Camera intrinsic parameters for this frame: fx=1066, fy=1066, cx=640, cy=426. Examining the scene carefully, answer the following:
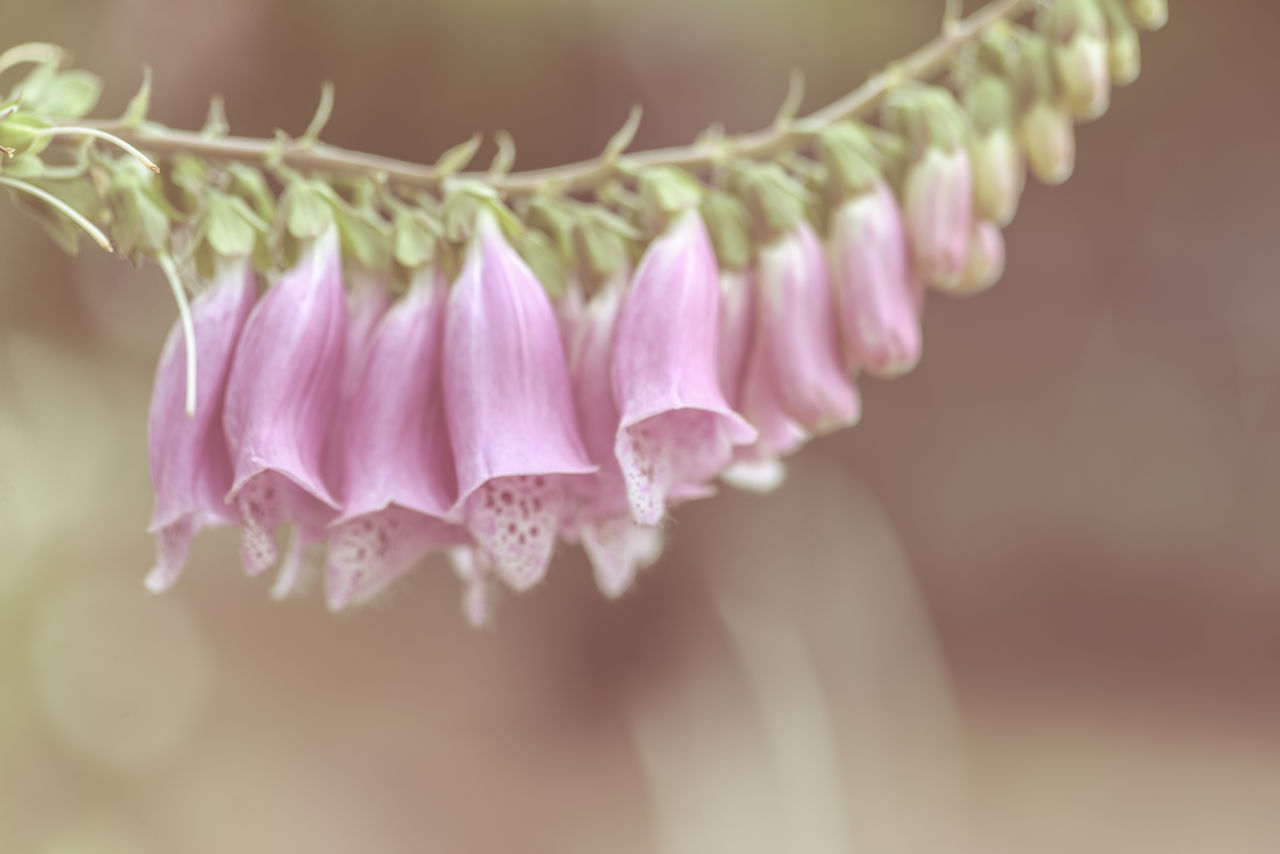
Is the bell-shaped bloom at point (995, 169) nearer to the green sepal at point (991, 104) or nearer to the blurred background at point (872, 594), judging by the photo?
the green sepal at point (991, 104)

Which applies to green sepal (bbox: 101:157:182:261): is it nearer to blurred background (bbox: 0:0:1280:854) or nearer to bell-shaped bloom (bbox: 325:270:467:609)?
bell-shaped bloom (bbox: 325:270:467:609)

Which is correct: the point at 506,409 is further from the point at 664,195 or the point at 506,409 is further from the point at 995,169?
the point at 995,169

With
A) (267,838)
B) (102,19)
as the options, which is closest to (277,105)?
(102,19)

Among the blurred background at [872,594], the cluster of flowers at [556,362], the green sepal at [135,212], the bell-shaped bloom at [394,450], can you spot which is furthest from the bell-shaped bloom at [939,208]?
the blurred background at [872,594]

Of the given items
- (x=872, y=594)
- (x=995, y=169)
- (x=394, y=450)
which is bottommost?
(x=394, y=450)

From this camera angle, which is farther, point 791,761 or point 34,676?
point 791,761

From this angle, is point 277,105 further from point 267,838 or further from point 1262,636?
point 1262,636

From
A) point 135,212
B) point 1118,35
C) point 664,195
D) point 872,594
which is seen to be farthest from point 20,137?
point 872,594
